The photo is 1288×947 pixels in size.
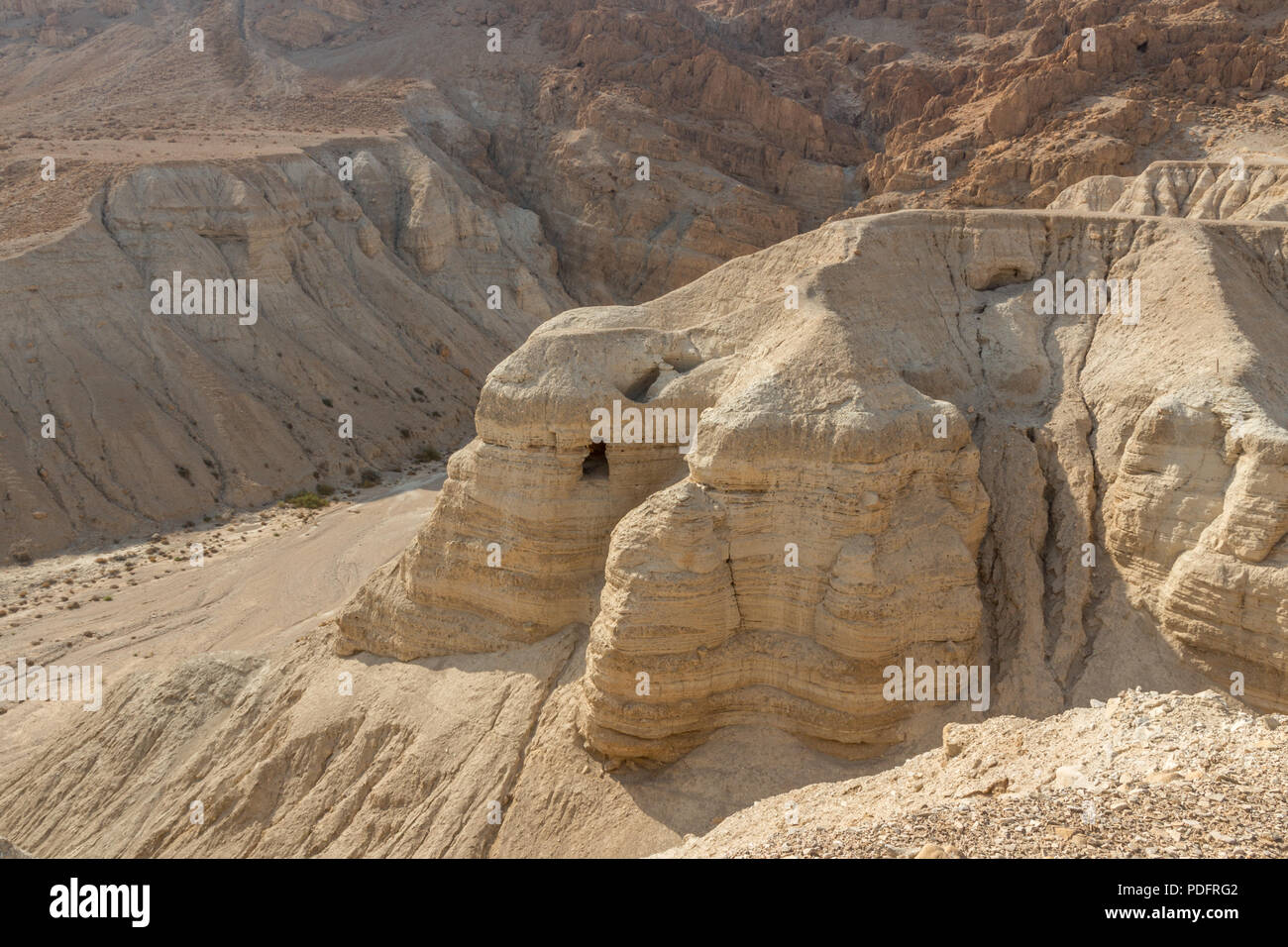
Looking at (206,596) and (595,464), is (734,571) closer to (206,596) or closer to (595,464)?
(595,464)

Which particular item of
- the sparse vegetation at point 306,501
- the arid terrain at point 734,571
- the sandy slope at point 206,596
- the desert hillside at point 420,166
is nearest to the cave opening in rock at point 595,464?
the arid terrain at point 734,571

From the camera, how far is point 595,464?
62.2 feet

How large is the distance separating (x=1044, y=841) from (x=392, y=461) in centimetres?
4044

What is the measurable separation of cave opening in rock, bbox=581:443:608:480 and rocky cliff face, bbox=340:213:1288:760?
0.33ft

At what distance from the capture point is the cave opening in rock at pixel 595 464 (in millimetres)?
18625

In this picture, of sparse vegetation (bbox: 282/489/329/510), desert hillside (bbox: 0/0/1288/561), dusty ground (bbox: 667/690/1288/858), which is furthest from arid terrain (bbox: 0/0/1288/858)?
sparse vegetation (bbox: 282/489/329/510)

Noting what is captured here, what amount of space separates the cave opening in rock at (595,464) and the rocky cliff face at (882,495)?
0.10m

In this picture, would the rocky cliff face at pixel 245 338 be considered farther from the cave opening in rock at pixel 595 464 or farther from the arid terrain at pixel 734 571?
the cave opening in rock at pixel 595 464

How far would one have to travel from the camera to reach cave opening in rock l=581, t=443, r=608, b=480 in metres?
18.6

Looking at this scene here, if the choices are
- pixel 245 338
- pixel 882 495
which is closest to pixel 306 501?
pixel 245 338

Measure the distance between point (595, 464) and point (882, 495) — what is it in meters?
5.70

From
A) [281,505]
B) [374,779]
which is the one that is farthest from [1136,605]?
[281,505]

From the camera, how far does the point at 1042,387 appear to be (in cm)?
Answer: 1831
